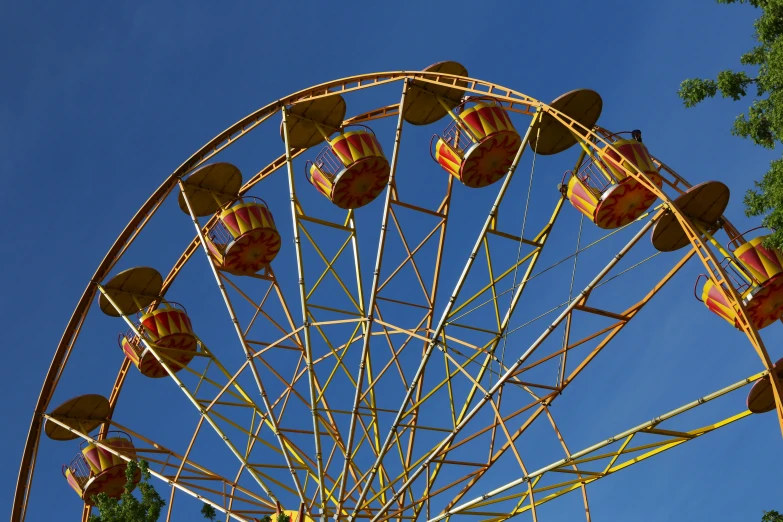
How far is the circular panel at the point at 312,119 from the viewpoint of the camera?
24266 millimetres

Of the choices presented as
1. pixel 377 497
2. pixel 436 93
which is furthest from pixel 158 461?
pixel 436 93

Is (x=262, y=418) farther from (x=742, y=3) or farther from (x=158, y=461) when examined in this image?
(x=742, y=3)

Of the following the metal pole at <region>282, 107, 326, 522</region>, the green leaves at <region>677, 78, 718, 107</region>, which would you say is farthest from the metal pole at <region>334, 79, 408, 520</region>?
the green leaves at <region>677, 78, 718, 107</region>

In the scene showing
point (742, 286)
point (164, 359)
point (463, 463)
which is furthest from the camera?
point (164, 359)

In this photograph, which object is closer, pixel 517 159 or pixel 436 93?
pixel 517 159

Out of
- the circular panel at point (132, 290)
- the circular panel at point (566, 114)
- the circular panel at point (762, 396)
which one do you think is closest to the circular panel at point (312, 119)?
the circular panel at point (566, 114)

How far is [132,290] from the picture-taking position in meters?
27.0

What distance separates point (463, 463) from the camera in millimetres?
22516

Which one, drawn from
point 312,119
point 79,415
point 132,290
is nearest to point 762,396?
point 312,119

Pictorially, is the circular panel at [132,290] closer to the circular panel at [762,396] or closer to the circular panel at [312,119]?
the circular panel at [312,119]

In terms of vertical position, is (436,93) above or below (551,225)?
above

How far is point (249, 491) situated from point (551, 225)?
8515 millimetres

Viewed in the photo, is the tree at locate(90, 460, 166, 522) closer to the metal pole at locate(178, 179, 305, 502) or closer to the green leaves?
the metal pole at locate(178, 179, 305, 502)

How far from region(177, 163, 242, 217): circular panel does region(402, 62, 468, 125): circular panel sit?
4.65 metres
